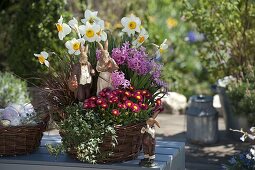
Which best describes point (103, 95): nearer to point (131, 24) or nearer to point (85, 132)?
point (85, 132)

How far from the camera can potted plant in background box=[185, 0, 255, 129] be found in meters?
5.80

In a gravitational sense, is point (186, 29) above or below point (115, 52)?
above

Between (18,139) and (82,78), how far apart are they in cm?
60

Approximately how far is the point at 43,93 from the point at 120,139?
0.62 meters

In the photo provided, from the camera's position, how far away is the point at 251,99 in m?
5.45

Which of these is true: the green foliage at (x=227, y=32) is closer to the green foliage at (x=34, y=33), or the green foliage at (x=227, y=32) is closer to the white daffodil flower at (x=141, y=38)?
the green foliage at (x=34, y=33)

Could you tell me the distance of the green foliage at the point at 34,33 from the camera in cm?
624

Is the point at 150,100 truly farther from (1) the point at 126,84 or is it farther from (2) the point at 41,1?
(2) the point at 41,1

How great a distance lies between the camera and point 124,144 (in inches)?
135

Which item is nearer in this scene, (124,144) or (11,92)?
(124,144)

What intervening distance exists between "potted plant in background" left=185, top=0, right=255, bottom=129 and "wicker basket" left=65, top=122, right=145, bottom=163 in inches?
95.6

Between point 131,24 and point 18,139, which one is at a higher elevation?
point 131,24

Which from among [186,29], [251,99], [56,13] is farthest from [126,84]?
[186,29]

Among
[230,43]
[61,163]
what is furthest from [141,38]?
[230,43]
